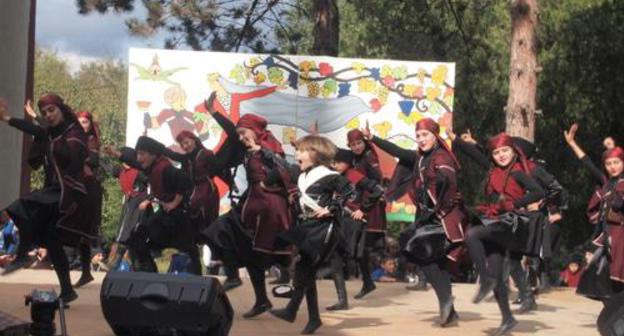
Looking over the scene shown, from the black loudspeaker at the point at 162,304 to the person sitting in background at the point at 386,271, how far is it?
30.3ft

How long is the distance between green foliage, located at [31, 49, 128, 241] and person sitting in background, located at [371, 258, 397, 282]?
13.8 ft

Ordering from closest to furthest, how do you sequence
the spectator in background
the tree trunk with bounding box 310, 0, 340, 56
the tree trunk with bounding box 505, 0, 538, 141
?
the spectator in background, the tree trunk with bounding box 505, 0, 538, 141, the tree trunk with bounding box 310, 0, 340, 56

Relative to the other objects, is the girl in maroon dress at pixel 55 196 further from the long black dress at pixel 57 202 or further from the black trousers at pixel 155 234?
the black trousers at pixel 155 234

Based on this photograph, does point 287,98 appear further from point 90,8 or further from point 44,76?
point 44,76

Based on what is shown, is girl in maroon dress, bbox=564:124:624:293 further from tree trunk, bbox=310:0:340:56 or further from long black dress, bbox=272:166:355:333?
tree trunk, bbox=310:0:340:56

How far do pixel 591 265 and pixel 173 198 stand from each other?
3502mm

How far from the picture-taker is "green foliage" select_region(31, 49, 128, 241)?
27.2 meters

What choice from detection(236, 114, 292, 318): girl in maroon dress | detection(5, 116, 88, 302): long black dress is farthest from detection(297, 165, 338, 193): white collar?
detection(5, 116, 88, 302): long black dress

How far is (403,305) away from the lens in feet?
35.9

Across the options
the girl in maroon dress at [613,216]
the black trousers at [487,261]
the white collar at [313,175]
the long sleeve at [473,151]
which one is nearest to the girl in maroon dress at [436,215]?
the black trousers at [487,261]

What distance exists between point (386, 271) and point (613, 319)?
11749mm

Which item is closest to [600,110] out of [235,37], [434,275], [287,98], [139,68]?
[235,37]

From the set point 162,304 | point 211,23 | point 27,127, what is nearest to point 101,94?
point 211,23

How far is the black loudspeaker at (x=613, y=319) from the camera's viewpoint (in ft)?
14.4
